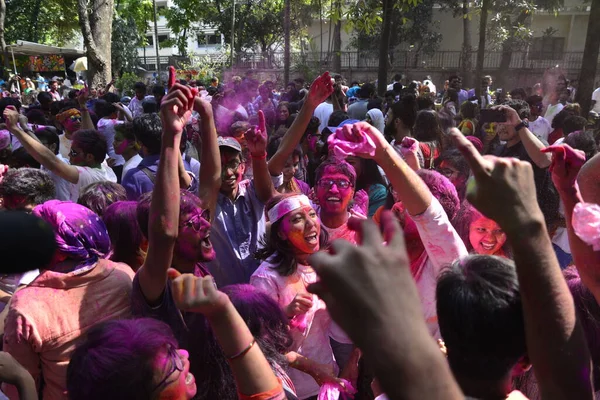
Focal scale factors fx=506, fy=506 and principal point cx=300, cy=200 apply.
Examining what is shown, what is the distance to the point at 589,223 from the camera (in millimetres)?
1396

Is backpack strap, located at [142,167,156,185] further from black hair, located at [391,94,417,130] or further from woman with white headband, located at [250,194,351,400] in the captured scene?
black hair, located at [391,94,417,130]

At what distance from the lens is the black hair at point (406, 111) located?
17.5 ft

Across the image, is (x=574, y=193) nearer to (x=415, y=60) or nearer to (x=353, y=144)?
(x=353, y=144)

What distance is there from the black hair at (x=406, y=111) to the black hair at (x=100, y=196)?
125 inches

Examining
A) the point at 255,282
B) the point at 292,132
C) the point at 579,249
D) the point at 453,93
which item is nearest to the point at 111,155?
the point at 292,132

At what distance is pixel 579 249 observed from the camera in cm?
161

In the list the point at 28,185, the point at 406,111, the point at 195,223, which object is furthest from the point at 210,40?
the point at 195,223

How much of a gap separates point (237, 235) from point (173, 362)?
64.7 inches

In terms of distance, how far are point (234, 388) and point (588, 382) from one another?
122 cm

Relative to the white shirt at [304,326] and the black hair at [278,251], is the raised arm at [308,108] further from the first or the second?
the white shirt at [304,326]

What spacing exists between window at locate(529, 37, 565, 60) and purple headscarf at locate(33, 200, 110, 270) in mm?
31929

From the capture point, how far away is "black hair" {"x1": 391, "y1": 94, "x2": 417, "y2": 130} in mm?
5320

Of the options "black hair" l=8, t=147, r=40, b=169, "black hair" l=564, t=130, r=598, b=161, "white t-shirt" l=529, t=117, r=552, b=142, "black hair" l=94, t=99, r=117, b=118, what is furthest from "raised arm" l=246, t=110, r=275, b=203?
"white t-shirt" l=529, t=117, r=552, b=142

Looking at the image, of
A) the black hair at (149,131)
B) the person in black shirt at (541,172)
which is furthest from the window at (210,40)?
the person in black shirt at (541,172)
